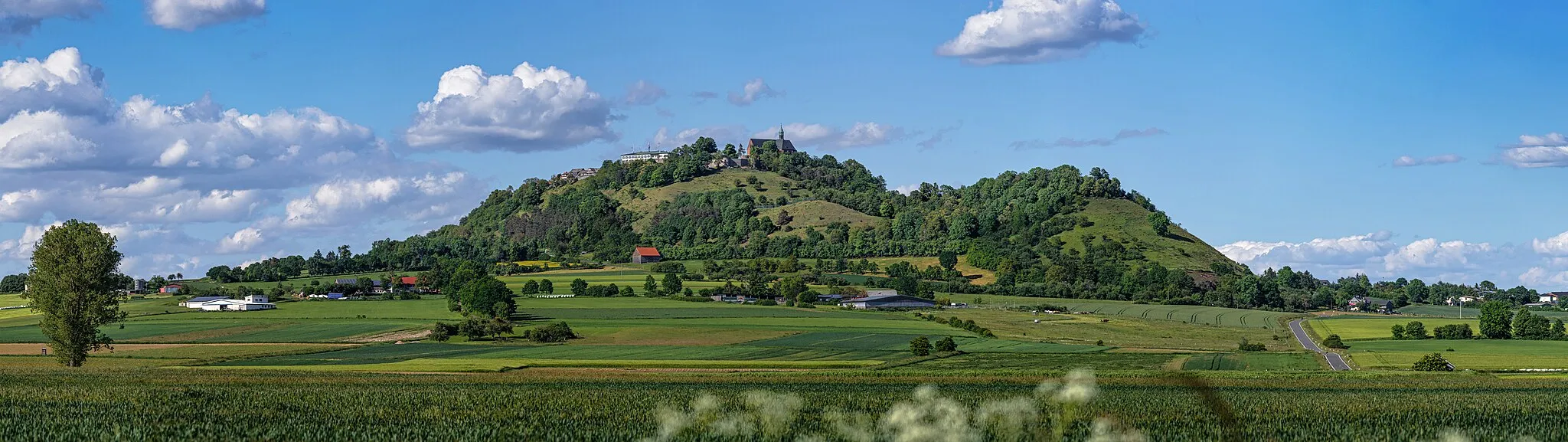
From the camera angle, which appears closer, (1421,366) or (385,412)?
(385,412)

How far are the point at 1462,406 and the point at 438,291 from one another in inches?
6418

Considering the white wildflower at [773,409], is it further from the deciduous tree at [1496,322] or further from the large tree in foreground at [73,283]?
the deciduous tree at [1496,322]

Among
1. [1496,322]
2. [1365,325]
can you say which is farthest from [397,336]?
[1496,322]

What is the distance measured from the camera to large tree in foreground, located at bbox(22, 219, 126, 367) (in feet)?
248

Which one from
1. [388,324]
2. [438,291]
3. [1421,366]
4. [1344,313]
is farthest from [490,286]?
[1344,313]

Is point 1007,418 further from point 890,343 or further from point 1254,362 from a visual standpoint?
point 890,343

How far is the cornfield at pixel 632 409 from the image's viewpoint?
33625 millimetres

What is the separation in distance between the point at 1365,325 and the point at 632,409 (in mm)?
124976

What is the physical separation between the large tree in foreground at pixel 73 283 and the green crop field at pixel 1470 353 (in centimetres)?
8431

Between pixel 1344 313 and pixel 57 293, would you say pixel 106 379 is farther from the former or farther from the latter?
pixel 1344 313

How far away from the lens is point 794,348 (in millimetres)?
100625

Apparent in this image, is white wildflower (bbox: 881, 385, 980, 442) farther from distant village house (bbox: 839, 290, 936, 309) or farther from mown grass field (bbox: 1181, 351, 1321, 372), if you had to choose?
distant village house (bbox: 839, 290, 936, 309)

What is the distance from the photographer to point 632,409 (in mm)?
40781

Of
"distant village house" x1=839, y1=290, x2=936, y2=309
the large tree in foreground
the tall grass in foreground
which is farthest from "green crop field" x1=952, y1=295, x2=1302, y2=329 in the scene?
the tall grass in foreground
